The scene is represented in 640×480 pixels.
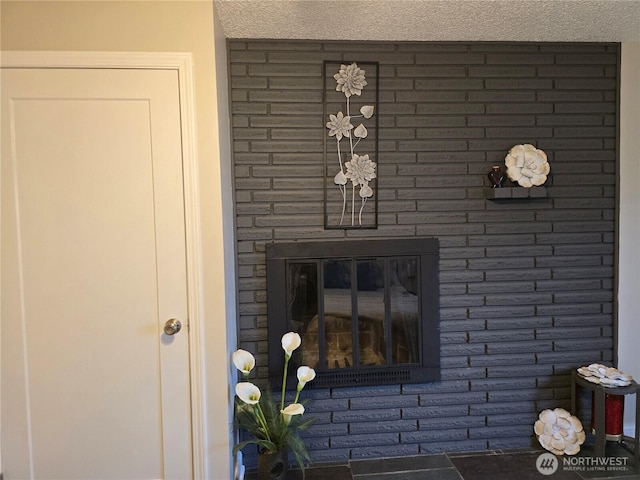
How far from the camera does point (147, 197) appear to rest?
1726mm

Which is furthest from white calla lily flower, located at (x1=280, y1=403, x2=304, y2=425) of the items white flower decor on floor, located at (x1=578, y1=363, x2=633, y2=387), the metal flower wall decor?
white flower decor on floor, located at (x1=578, y1=363, x2=633, y2=387)

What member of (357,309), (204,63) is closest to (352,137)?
(204,63)

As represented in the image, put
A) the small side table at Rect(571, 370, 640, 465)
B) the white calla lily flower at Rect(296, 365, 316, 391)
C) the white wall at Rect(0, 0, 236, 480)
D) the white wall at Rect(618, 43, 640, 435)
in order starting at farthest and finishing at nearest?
1. the white wall at Rect(618, 43, 640, 435)
2. the small side table at Rect(571, 370, 640, 465)
3. the white calla lily flower at Rect(296, 365, 316, 391)
4. the white wall at Rect(0, 0, 236, 480)

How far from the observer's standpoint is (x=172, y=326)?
5.68 ft

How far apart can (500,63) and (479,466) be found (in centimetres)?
212

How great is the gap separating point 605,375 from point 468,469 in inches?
33.8

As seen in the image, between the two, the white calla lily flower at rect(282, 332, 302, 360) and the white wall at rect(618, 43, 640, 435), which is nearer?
the white calla lily flower at rect(282, 332, 302, 360)

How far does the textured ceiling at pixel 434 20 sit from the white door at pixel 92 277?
1.67ft

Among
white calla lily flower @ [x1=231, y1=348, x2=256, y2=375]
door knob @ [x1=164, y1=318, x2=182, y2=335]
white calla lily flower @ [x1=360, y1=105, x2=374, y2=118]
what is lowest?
white calla lily flower @ [x1=231, y1=348, x2=256, y2=375]

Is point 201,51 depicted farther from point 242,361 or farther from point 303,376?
point 303,376

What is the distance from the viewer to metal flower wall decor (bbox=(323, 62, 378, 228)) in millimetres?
2096

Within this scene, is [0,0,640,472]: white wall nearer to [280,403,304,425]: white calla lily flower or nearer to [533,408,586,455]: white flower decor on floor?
[280,403,304,425]: white calla lily flower

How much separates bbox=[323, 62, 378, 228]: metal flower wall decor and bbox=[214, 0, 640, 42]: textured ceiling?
0.67 ft

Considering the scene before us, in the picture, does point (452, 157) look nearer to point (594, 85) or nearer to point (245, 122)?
point (594, 85)
